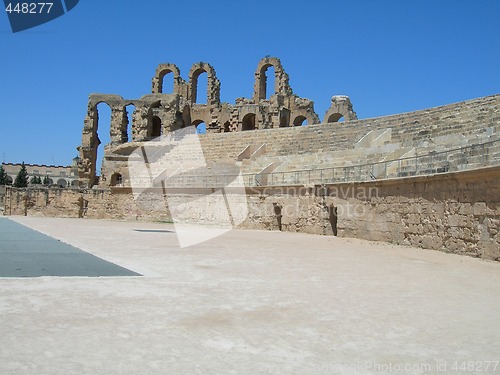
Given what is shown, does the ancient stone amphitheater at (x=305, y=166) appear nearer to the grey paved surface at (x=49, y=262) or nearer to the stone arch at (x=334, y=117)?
the stone arch at (x=334, y=117)

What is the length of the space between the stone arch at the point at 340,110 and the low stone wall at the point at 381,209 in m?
13.6

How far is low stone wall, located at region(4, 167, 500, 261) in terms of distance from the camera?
1121cm

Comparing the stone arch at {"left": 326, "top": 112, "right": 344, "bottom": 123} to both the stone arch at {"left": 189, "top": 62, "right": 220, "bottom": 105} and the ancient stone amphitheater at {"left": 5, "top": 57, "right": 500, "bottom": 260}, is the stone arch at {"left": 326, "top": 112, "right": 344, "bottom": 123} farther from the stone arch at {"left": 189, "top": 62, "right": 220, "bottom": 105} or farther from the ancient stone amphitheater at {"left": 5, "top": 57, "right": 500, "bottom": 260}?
Answer: the stone arch at {"left": 189, "top": 62, "right": 220, "bottom": 105}

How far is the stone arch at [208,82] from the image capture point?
38469 mm

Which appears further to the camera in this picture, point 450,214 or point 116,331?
point 450,214

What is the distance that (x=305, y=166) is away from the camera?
21.1 meters

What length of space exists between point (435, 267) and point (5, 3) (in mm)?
10618

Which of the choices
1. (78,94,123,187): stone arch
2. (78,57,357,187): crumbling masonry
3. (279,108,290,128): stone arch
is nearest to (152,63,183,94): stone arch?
(78,57,357,187): crumbling masonry

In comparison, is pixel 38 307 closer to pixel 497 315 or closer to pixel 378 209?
pixel 497 315

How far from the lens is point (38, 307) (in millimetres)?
5141

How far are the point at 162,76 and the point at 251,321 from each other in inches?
1498

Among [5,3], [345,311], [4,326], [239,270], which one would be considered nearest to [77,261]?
[239,270]

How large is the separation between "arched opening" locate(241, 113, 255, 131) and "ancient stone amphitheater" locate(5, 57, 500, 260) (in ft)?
0.33

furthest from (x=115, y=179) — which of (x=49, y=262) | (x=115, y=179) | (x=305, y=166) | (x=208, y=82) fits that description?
(x=49, y=262)
